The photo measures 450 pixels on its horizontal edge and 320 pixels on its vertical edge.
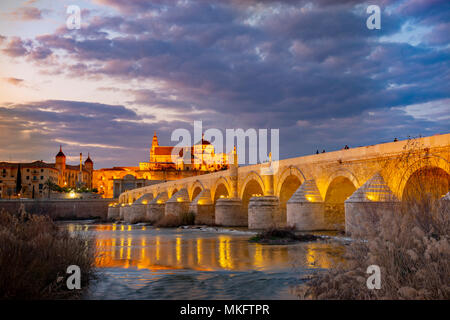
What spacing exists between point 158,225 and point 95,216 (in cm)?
3204

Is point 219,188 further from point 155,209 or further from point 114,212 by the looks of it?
point 114,212

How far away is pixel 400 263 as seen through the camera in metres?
5.38

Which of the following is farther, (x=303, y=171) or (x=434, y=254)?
(x=303, y=171)

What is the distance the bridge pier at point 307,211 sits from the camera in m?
19.9

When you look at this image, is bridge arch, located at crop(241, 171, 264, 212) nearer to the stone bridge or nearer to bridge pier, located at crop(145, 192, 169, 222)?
the stone bridge

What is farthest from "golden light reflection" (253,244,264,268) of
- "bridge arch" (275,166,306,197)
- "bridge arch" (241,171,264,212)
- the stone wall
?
the stone wall

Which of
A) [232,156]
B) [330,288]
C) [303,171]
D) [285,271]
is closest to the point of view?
[330,288]

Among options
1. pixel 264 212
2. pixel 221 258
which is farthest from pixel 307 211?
pixel 221 258

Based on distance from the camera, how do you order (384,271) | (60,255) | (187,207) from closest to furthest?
(384,271) < (60,255) < (187,207)

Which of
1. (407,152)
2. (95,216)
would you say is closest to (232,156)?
(407,152)

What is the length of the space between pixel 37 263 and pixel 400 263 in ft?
16.1

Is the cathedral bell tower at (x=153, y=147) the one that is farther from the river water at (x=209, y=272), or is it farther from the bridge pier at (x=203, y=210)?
the river water at (x=209, y=272)

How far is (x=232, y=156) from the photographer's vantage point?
3052 centimetres
